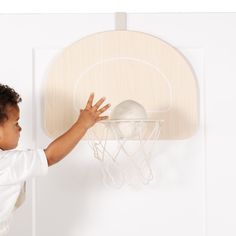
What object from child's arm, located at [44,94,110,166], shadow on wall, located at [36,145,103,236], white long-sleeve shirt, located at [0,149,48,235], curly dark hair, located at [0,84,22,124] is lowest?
shadow on wall, located at [36,145,103,236]

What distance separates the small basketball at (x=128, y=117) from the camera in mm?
1286

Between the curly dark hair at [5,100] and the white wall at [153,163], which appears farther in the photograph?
the white wall at [153,163]

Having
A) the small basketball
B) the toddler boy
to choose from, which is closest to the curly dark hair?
the toddler boy

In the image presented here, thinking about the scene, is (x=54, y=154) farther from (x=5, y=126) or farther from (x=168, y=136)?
(x=168, y=136)

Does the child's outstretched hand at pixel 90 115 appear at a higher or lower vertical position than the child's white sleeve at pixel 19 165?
higher

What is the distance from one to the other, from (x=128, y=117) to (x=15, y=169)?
0.29 m

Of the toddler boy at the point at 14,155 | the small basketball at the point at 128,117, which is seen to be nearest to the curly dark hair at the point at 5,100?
the toddler boy at the point at 14,155

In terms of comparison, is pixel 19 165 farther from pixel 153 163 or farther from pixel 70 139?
pixel 153 163

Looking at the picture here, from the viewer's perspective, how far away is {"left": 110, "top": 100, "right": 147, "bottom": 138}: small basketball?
1.29 m

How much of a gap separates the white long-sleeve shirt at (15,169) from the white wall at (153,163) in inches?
8.4

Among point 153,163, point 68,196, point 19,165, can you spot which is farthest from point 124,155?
point 19,165

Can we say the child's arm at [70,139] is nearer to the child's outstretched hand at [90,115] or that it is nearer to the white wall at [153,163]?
the child's outstretched hand at [90,115]

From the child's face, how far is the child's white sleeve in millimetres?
25

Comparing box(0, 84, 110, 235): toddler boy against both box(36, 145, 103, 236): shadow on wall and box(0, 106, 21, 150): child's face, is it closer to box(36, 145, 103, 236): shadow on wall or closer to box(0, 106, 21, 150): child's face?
box(0, 106, 21, 150): child's face
